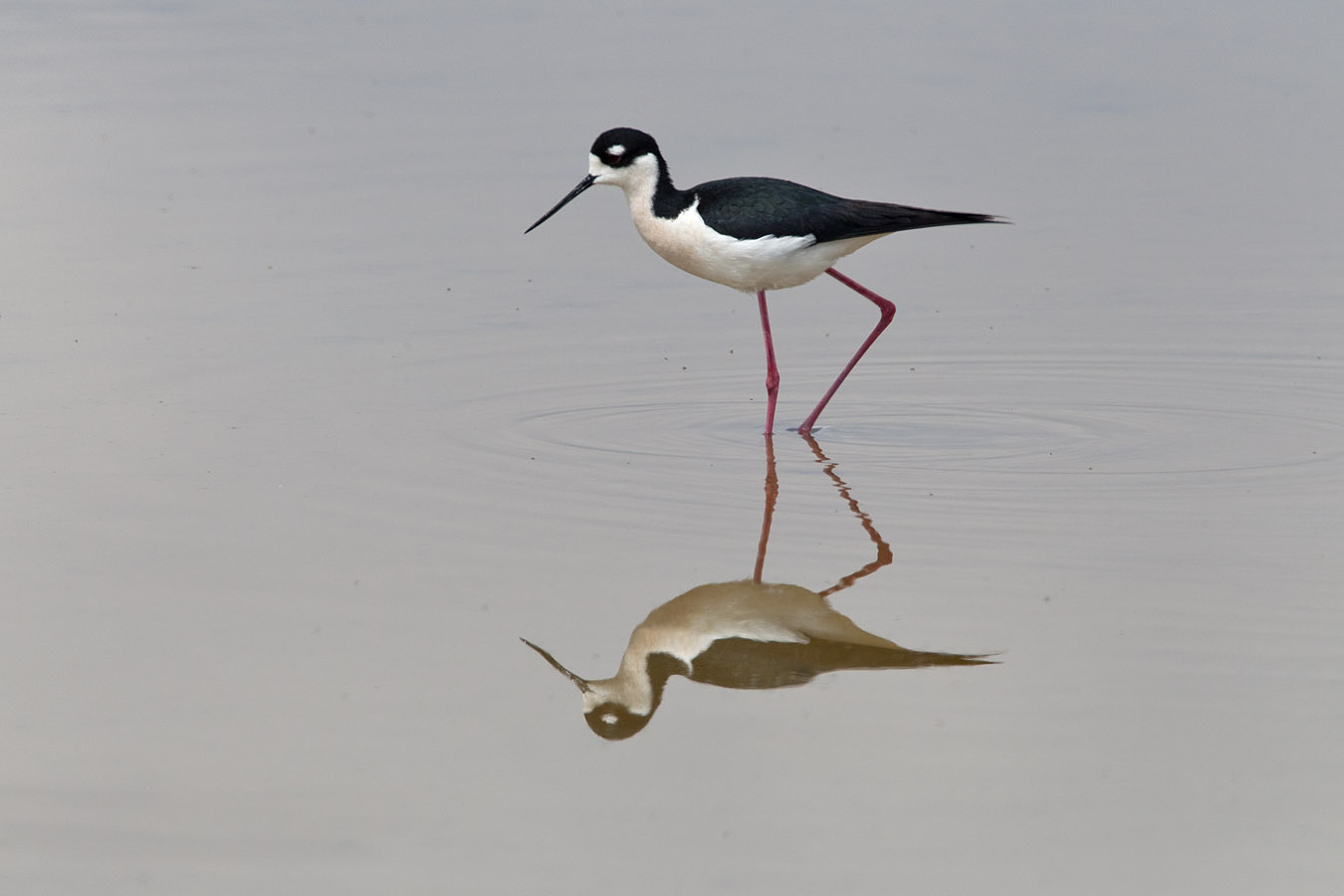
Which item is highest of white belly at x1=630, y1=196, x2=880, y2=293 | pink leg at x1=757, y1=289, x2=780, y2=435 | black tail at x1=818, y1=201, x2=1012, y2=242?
black tail at x1=818, y1=201, x2=1012, y2=242

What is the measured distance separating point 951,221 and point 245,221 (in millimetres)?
4535

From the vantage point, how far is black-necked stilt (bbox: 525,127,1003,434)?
Result: 24.4 ft

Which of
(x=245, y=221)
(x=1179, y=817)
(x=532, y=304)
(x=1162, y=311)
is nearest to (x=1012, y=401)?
(x=1162, y=311)

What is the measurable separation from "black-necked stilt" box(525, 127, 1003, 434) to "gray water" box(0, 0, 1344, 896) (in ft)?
2.01

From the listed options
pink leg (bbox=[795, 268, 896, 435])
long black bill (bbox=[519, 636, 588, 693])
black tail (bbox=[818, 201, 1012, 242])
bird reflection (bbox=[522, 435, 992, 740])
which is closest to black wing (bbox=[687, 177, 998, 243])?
black tail (bbox=[818, 201, 1012, 242])

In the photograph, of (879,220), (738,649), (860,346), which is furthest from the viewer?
(860,346)

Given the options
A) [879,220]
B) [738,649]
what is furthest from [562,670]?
[879,220]

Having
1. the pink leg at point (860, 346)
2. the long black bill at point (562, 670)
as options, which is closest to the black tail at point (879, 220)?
the pink leg at point (860, 346)

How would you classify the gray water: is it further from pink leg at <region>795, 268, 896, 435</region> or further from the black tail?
the black tail

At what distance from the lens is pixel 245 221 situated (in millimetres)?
10438

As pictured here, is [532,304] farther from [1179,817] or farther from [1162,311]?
[1179,817]

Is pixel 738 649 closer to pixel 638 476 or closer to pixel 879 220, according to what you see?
pixel 638 476

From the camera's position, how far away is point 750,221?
7.44m

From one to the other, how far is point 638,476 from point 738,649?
5.11ft
